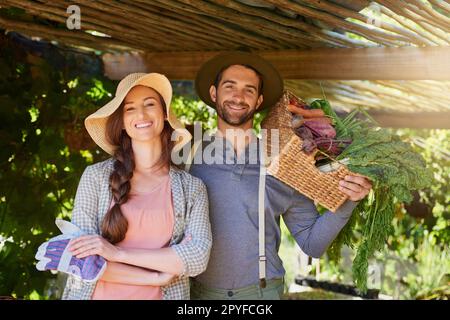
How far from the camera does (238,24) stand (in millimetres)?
3307

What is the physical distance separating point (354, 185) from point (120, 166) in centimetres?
89

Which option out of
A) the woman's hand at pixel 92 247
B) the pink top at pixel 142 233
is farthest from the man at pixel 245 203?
the woman's hand at pixel 92 247

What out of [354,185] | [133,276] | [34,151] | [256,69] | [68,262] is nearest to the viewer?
[68,262]

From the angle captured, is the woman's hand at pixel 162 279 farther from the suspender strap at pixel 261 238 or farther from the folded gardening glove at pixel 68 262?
the suspender strap at pixel 261 238

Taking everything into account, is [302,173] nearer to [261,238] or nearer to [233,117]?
[261,238]

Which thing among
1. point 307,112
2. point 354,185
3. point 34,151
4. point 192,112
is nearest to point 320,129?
point 307,112

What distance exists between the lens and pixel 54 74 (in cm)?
420

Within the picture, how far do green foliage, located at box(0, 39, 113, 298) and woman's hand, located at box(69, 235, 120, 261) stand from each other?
1536 millimetres

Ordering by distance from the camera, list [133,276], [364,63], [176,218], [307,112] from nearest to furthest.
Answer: [133,276], [176,218], [307,112], [364,63]

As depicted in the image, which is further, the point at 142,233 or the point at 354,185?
the point at 354,185

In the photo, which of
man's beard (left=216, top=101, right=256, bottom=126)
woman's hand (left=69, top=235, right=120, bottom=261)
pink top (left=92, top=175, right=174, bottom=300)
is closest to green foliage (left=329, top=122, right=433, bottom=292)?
man's beard (left=216, top=101, right=256, bottom=126)

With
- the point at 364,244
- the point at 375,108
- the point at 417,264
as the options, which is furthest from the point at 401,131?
the point at 364,244

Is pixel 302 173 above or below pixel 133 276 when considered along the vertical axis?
above

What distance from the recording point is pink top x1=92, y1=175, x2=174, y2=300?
262cm
